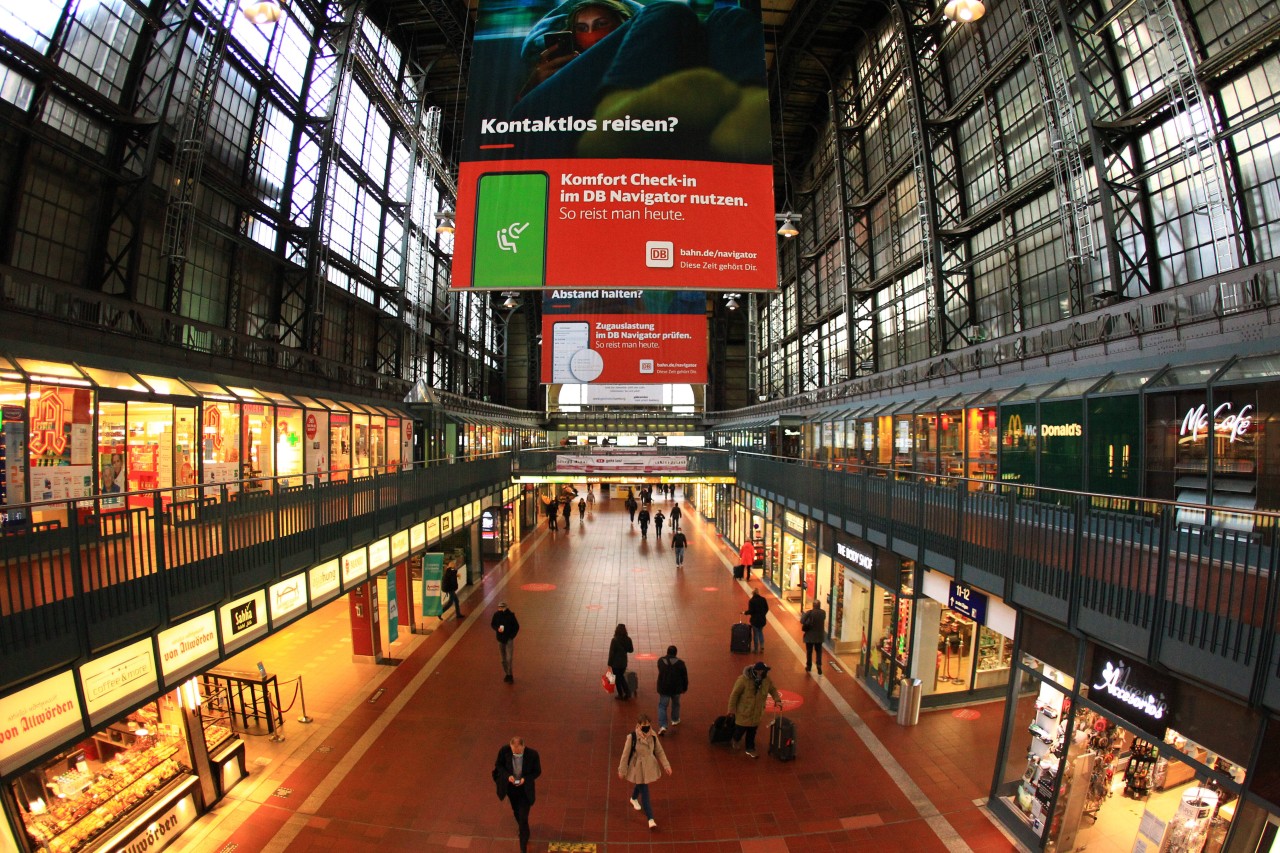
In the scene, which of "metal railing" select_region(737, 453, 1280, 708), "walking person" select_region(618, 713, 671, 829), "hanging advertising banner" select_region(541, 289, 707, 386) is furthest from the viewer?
"hanging advertising banner" select_region(541, 289, 707, 386)

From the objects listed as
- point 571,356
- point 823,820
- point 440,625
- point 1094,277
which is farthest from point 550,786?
point 1094,277

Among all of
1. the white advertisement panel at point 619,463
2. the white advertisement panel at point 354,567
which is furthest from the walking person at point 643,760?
the white advertisement panel at point 619,463

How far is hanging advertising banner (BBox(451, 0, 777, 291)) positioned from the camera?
620 cm

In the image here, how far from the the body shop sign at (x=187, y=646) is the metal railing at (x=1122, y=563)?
340 inches

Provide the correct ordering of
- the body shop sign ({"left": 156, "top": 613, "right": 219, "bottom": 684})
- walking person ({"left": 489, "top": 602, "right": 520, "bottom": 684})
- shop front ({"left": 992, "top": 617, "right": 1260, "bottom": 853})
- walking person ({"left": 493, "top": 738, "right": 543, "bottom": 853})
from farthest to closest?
walking person ({"left": 489, "top": 602, "right": 520, "bottom": 684}) → walking person ({"left": 493, "top": 738, "right": 543, "bottom": 853}) → the body shop sign ({"left": 156, "top": 613, "right": 219, "bottom": 684}) → shop front ({"left": 992, "top": 617, "right": 1260, "bottom": 853})

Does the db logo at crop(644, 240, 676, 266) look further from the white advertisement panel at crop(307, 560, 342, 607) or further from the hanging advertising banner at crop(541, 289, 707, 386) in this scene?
the hanging advertising banner at crop(541, 289, 707, 386)

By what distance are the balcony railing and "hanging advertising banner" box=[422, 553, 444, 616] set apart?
4.92m

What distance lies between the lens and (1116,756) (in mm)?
6246

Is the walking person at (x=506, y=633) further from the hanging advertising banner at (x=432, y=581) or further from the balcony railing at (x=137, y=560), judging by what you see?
the hanging advertising banner at (x=432, y=581)

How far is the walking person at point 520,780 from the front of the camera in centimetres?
675

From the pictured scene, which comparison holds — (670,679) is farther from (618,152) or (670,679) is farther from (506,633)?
(618,152)

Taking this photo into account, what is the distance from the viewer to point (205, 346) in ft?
45.5

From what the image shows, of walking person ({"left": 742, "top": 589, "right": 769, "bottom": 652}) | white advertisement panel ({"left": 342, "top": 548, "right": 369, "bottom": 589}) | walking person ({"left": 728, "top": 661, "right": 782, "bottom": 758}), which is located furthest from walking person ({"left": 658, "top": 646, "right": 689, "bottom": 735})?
white advertisement panel ({"left": 342, "top": 548, "right": 369, "bottom": 589})

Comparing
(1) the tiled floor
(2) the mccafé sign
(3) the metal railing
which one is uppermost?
(2) the mccafé sign
